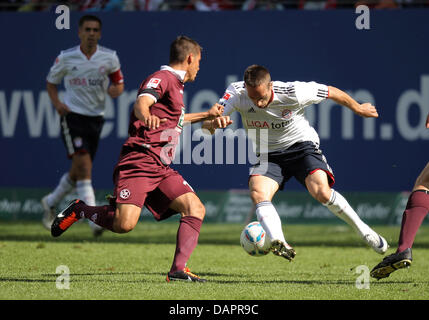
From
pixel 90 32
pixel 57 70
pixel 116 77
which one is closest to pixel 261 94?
pixel 116 77

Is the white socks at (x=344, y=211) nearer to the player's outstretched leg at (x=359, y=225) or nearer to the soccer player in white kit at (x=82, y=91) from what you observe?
the player's outstretched leg at (x=359, y=225)

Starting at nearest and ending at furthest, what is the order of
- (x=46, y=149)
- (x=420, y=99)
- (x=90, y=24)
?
(x=90, y=24)
(x=420, y=99)
(x=46, y=149)

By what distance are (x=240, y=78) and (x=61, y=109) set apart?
319cm

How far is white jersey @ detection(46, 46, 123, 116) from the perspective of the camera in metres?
11.5

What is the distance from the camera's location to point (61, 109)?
1134cm

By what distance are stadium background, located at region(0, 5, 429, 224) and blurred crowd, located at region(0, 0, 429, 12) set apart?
24cm

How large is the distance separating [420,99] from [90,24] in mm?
5340

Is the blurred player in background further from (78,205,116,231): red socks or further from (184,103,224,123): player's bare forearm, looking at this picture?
(78,205,116,231): red socks

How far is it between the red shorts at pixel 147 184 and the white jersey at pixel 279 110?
2.93 feet

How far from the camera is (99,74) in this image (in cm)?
1151

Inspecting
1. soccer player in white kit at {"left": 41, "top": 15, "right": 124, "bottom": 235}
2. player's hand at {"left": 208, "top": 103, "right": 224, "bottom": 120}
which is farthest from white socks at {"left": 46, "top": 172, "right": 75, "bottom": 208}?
player's hand at {"left": 208, "top": 103, "right": 224, "bottom": 120}

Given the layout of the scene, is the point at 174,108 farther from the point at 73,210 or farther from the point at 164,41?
the point at 164,41
